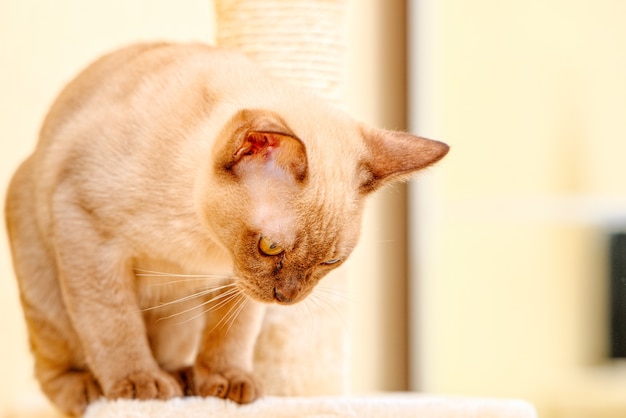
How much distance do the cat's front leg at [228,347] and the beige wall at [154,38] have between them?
0.43 m

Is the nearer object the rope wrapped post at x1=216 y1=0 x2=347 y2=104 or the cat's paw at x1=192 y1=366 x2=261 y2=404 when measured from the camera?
the cat's paw at x1=192 y1=366 x2=261 y2=404

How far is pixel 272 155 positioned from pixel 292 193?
60mm

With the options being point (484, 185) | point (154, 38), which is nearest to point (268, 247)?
point (154, 38)

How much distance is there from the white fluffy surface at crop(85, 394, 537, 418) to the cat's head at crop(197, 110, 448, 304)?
19 centimetres

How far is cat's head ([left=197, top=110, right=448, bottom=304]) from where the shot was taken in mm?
1064

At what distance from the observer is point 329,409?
46.5 inches

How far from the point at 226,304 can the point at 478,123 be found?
133 cm

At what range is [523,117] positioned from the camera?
2385 mm

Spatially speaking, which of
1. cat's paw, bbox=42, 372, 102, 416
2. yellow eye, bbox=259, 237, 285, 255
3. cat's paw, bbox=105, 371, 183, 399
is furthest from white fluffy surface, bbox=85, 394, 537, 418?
yellow eye, bbox=259, 237, 285, 255

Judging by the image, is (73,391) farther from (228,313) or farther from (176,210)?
(176,210)

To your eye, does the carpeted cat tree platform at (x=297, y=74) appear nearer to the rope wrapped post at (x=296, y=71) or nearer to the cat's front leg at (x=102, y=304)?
the rope wrapped post at (x=296, y=71)

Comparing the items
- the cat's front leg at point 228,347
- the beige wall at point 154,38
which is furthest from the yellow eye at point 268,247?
the beige wall at point 154,38

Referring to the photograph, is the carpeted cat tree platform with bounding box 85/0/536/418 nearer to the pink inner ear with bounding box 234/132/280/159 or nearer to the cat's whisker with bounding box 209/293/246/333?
the cat's whisker with bounding box 209/293/246/333

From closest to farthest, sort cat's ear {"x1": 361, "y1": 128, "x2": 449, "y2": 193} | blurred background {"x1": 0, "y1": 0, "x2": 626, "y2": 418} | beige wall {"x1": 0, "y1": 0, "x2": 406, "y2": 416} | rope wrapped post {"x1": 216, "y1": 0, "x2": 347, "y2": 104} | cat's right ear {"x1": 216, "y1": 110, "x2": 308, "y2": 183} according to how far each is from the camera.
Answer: cat's right ear {"x1": 216, "y1": 110, "x2": 308, "y2": 183}
cat's ear {"x1": 361, "y1": 128, "x2": 449, "y2": 193}
rope wrapped post {"x1": 216, "y1": 0, "x2": 347, "y2": 104}
beige wall {"x1": 0, "y1": 0, "x2": 406, "y2": 416}
blurred background {"x1": 0, "y1": 0, "x2": 626, "y2": 418}
